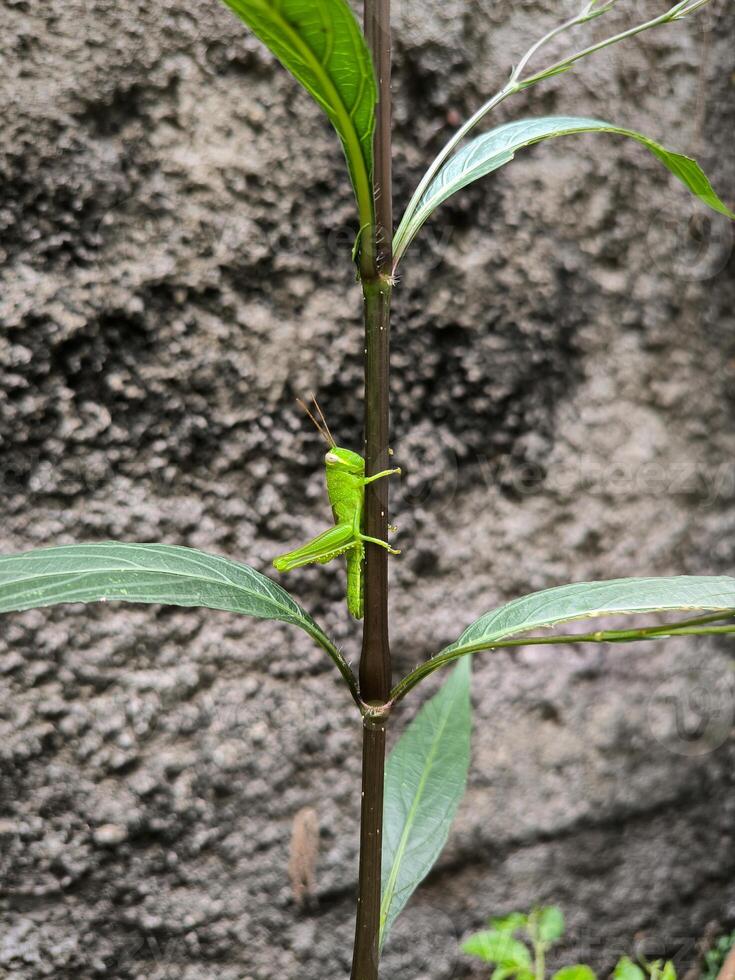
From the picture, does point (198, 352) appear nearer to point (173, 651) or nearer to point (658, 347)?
point (173, 651)

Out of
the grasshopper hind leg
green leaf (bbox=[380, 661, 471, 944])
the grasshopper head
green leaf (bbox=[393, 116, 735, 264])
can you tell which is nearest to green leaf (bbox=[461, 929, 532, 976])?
green leaf (bbox=[380, 661, 471, 944])

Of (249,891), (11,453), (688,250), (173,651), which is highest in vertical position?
(688,250)

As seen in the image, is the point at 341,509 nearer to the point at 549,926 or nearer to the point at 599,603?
the point at 599,603

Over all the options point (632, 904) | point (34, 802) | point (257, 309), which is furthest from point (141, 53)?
point (632, 904)

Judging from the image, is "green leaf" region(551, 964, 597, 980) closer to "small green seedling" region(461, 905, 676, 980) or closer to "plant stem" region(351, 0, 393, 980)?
"small green seedling" region(461, 905, 676, 980)

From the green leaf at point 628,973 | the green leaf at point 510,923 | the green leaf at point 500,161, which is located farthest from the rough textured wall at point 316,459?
the green leaf at point 500,161

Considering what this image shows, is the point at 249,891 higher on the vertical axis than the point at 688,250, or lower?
lower
